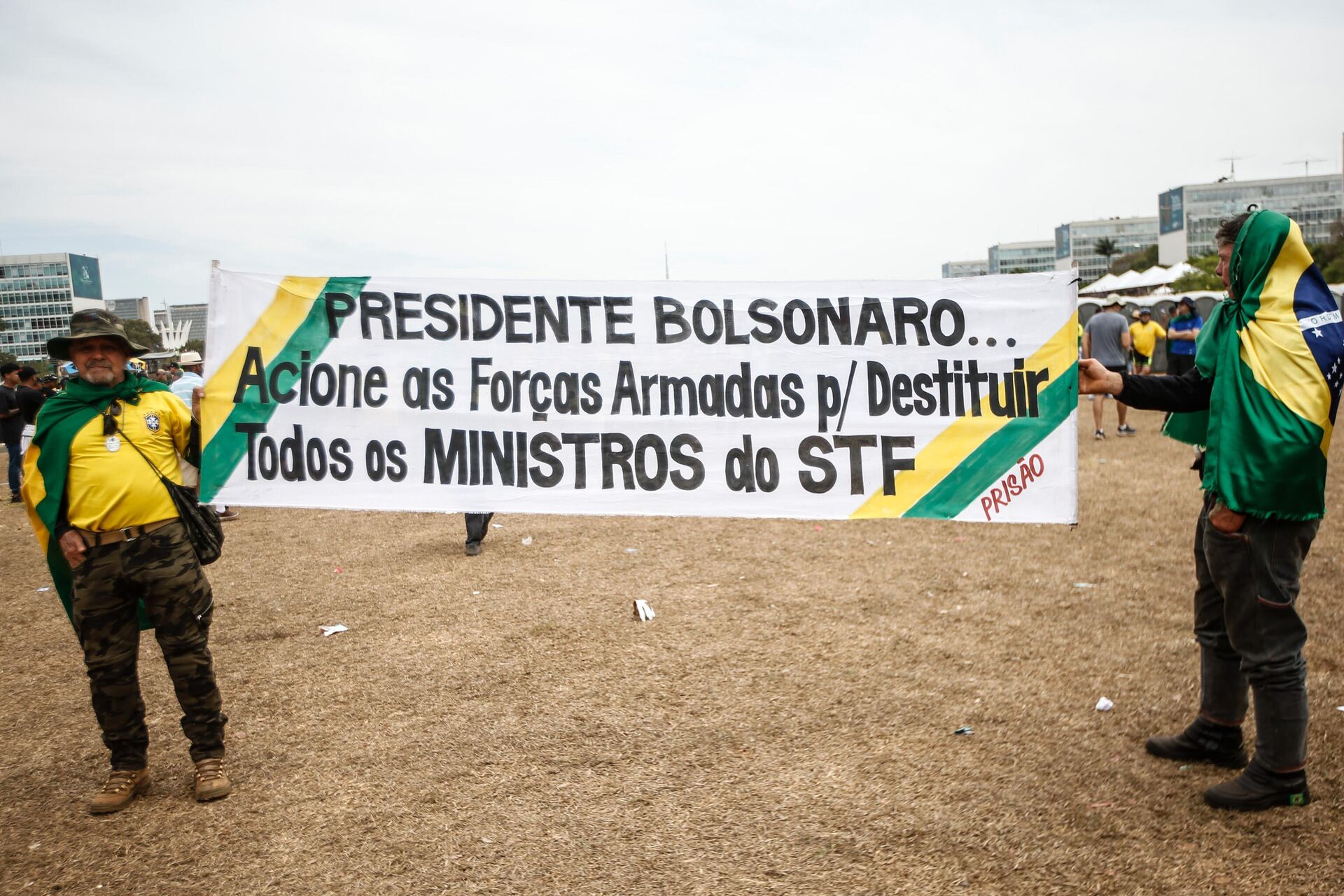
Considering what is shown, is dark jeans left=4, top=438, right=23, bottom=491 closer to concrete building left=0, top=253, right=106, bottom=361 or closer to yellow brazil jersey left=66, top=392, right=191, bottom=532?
yellow brazil jersey left=66, top=392, right=191, bottom=532

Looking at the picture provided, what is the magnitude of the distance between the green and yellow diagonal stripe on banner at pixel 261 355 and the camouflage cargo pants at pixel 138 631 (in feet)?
1.23

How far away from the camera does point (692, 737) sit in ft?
14.0

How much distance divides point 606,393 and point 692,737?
164cm

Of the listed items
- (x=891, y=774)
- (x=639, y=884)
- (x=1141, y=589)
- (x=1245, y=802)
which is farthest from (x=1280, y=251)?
(x=1141, y=589)

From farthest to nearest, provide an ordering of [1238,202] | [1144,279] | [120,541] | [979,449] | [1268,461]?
[1238,202] < [1144,279] < [979,449] < [120,541] < [1268,461]

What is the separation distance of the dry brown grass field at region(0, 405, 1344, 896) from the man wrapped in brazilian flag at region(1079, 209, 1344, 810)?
0.32 m

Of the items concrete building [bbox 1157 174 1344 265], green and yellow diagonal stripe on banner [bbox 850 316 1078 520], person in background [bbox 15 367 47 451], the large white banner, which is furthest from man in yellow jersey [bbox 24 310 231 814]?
concrete building [bbox 1157 174 1344 265]

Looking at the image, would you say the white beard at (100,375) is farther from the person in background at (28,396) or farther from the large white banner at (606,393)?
the person in background at (28,396)

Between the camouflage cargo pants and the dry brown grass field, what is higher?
the camouflage cargo pants

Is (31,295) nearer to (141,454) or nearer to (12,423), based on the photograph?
(12,423)

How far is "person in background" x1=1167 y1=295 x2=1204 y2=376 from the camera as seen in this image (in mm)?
13625

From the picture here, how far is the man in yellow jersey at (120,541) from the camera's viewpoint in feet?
12.1

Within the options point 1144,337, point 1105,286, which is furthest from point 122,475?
point 1105,286

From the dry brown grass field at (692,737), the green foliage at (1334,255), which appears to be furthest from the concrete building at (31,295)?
the dry brown grass field at (692,737)
